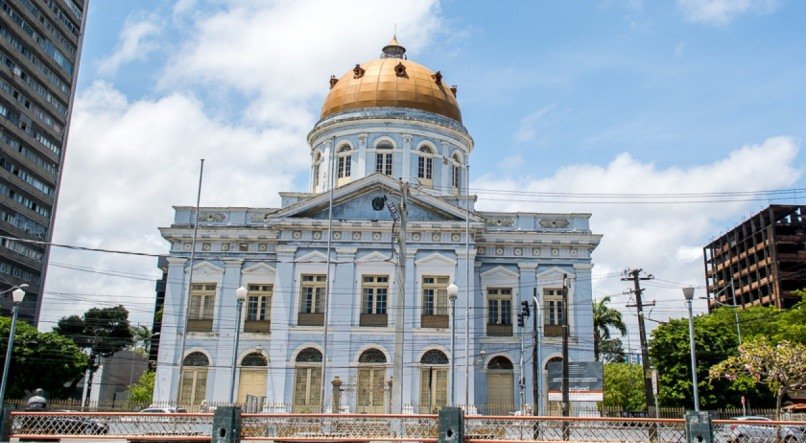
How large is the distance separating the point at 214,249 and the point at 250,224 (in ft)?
7.24

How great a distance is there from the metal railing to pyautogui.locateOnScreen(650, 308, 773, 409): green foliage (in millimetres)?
19380

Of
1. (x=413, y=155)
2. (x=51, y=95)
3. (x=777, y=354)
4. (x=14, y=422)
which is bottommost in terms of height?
(x=14, y=422)

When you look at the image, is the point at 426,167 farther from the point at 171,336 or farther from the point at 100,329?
the point at 100,329

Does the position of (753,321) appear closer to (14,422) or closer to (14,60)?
(14,422)

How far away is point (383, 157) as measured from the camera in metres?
41.7

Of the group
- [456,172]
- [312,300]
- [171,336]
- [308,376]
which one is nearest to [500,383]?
[308,376]

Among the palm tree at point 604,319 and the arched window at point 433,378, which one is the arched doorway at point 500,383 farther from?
the palm tree at point 604,319

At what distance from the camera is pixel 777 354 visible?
94.3 feet

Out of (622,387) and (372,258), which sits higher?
(372,258)

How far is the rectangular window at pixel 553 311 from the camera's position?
1458 inches

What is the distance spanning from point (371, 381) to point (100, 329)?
121 feet

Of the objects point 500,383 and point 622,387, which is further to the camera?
point 622,387

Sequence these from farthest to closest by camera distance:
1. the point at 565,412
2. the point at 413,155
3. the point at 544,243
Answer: the point at 413,155 → the point at 544,243 → the point at 565,412

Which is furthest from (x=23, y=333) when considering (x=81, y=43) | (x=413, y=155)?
(x=81, y=43)
